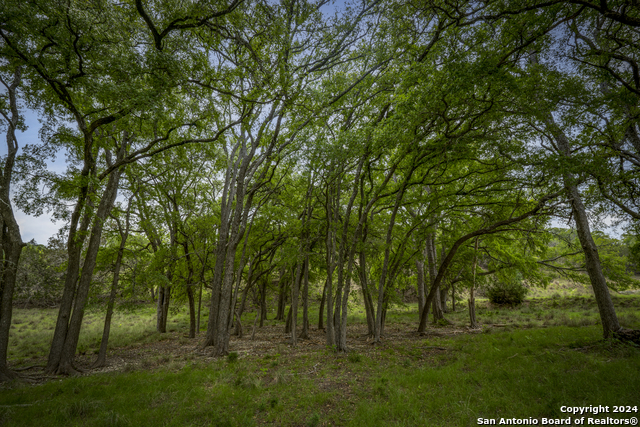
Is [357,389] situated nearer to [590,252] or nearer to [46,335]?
[590,252]

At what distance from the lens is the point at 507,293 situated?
22625 mm

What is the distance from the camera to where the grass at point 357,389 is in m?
4.89

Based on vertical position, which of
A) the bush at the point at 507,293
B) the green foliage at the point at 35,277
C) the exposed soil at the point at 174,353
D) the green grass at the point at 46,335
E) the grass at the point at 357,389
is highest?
the green foliage at the point at 35,277

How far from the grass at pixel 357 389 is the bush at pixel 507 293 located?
15.1 m

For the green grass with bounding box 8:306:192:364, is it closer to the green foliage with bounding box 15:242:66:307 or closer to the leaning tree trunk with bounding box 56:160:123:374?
the leaning tree trunk with bounding box 56:160:123:374

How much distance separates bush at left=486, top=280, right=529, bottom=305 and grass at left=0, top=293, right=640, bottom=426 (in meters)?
15.1

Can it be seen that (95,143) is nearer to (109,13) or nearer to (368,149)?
(109,13)

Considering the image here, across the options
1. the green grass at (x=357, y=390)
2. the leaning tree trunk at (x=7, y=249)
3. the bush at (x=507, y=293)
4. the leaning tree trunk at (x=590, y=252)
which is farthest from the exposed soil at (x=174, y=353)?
the bush at (x=507, y=293)

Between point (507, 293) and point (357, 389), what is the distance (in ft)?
74.1

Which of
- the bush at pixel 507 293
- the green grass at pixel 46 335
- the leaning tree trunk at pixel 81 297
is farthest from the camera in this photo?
the bush at pixel 507 293

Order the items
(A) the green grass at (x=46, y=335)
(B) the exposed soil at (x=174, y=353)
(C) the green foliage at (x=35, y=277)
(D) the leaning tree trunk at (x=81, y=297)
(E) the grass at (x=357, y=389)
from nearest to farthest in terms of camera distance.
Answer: (E) the grass at (x=357, y=389), (C) the green foliage at (x=35, y=277), (D) the leaning tree trunk at (x=81, y=297), (B) the exposed soil at (x=174, y=353), (A) the green grass at (x=46, y=335)

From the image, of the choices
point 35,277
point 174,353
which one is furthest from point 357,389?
point 35,277

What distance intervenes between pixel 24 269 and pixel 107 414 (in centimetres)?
664

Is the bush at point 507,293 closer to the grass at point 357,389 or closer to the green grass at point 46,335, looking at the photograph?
the grass at point 357,389
